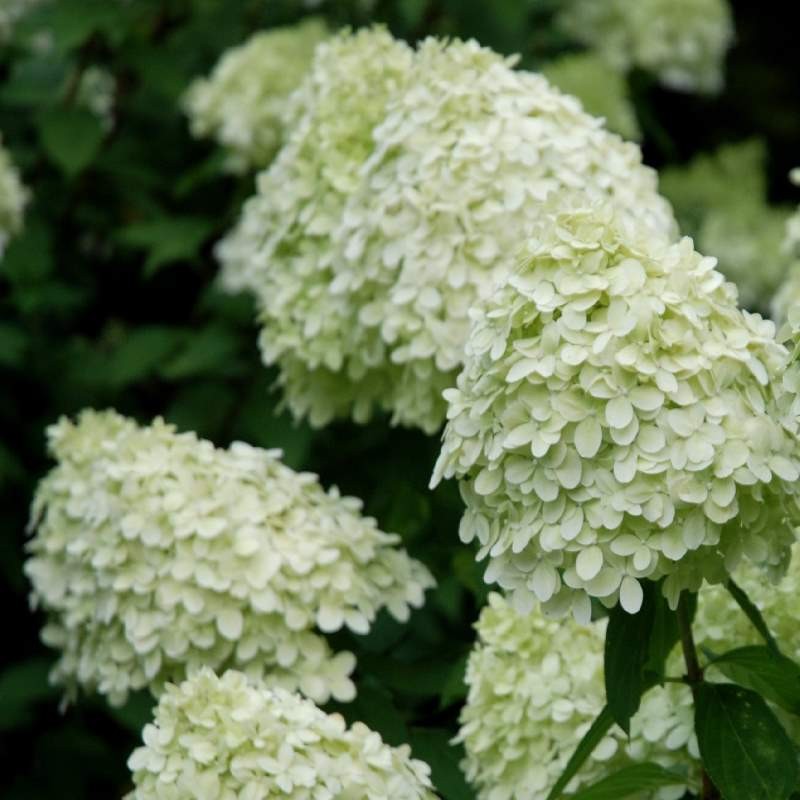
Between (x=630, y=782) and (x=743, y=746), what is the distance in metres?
0.17

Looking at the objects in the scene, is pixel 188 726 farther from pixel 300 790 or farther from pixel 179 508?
pixel 179 508

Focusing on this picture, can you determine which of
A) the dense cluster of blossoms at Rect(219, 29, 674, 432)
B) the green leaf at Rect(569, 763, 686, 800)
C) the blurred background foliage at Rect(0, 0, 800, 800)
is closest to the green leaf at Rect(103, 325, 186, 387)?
the blurred background foliage at Rect(0, 0, 800, 800)

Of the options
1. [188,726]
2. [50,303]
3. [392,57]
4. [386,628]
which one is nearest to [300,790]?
[188,726]

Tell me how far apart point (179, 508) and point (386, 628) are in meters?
0.45

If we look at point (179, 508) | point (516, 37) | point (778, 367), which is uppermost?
point (516, 37)

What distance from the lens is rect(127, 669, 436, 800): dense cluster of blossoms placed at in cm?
191

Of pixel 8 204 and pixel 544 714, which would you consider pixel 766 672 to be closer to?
pixel 544 714

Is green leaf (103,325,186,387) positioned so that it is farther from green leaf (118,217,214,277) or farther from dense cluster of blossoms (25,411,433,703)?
dense cluster of blossoms (25,411,433,703)

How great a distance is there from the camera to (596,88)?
179 inches

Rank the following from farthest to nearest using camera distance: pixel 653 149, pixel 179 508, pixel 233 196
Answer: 1. pixel 653 149
2. pixel 233 196
3. pixel 179 508

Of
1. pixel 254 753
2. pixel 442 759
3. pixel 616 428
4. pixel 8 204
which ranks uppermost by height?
pixel 8 204

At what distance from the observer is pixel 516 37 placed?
4.69 metres

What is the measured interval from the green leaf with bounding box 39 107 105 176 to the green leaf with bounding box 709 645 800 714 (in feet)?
8.31

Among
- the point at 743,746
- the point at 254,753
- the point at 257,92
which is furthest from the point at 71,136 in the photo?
the point at 743,746
